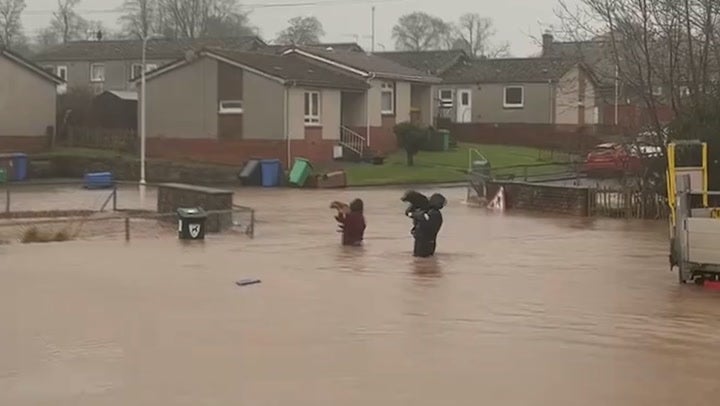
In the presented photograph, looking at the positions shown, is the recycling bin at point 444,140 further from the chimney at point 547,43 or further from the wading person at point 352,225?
the wading person at point 352,225

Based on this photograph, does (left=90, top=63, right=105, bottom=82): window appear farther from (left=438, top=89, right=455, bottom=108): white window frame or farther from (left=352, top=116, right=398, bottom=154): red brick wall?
(left=352, top=116, right=398, bottom=154): red brick wall

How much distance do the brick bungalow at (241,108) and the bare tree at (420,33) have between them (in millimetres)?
90245

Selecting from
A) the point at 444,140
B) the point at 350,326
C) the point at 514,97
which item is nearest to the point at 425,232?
the point at 350,326

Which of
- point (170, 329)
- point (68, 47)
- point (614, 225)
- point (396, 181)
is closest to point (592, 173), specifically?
point (396, 181)

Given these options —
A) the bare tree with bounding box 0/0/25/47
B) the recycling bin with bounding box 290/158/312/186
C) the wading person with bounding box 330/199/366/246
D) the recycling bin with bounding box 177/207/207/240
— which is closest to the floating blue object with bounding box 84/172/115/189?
the recycling bin with bounding box 290/158/312/186

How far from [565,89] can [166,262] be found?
53.7m

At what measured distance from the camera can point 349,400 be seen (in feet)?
33.6

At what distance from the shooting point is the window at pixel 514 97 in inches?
2936

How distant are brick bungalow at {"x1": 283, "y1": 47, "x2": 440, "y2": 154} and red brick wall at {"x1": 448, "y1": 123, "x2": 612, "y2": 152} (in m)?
6.30

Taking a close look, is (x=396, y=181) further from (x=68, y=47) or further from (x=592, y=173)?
(x=68, y=47)

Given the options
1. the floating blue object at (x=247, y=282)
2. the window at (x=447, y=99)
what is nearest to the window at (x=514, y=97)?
the window at (x=447, y=99)

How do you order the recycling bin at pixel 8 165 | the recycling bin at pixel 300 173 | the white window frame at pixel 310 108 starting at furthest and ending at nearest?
the white window frame at pixel 310 108 < the recycling bin at pixel 8 165 < the recycling bin at pixel 300 173

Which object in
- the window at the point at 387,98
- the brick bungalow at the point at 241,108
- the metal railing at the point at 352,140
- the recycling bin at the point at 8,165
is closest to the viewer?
the recycling bin at the point at 8,165

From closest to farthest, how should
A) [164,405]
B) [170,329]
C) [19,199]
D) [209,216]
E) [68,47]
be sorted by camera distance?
[164,405], [170,329], [209,216], [19,199], [68,47]
